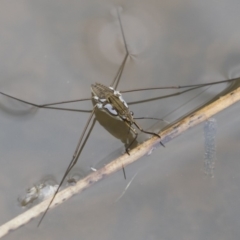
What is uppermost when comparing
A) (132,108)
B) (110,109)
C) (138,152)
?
(110,109)

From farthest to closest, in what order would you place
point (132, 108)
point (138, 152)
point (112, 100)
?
point (132, 108) < point (112, 100) < point (138, 152)

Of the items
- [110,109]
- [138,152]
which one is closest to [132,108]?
[110,109]

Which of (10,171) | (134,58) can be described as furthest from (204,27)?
(10,171)

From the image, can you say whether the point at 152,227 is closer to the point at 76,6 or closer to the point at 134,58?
the point at 134,58

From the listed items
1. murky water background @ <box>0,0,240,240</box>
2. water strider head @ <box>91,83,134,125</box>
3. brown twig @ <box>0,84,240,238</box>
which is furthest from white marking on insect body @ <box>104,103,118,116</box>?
brown twig @ <box>0,84,240,238</box>

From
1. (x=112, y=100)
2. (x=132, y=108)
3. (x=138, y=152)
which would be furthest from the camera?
(x=132, y=108)

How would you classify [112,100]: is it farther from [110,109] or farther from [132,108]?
[132,108]

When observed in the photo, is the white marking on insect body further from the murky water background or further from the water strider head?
the murky water background
